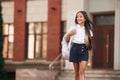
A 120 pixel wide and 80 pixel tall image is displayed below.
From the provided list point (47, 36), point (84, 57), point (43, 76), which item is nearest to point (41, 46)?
point (47, 36)

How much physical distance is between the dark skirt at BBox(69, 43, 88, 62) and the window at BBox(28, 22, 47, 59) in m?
19.8

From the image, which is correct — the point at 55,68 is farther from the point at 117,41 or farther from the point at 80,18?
the point at 80,18

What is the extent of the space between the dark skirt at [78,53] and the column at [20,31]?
2058 centimetres

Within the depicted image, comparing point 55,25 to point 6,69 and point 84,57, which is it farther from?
point 84,57

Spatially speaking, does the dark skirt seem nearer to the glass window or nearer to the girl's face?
the girl's face

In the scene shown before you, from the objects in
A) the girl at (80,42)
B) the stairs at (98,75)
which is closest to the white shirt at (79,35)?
the girl at (80,42)

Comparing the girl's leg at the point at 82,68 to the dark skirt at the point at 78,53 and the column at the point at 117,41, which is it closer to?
the dark skirt at the point at 78,53

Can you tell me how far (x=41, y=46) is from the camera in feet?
94.6

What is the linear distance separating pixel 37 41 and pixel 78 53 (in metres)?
20.3

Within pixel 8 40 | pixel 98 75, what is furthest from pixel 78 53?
pixel 8 40

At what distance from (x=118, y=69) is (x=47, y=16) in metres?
7.33

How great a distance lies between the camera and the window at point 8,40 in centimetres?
3014

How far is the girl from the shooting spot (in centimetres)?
875

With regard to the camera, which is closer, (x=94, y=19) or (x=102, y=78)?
(x=102, y=78)
